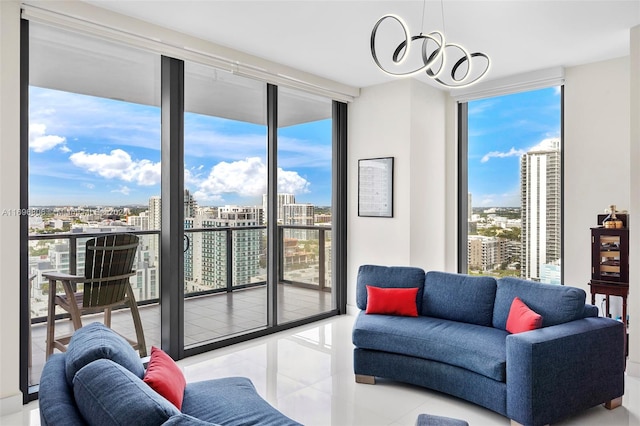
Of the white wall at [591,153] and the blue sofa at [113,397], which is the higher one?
the white wall at [591,153]

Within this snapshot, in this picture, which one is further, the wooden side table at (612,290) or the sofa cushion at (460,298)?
the wooden side table at (612,290)

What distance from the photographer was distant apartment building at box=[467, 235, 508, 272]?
198 inches

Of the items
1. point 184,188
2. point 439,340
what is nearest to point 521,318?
point 439,340

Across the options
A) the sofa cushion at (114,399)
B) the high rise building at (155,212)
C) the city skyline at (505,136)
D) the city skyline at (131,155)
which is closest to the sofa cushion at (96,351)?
the sofa cushion at (114,399)

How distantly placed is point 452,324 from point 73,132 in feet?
10.4

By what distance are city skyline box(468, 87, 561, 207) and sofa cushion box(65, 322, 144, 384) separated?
4.33m

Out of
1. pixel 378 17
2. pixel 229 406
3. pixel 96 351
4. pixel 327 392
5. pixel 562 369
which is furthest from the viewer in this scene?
pixel 378 17

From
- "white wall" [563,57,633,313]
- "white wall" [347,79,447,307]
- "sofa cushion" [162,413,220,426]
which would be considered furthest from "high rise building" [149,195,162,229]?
"white wall" [563,57,633,313]

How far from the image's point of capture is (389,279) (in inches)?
146

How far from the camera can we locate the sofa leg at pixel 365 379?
3266mm
